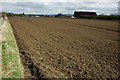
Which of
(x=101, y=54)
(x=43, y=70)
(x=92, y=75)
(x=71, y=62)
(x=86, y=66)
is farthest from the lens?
(x=101, y=54)

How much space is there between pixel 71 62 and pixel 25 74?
201 cm

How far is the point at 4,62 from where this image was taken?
288 inches

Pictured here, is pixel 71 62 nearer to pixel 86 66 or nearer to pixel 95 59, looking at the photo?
pixel 86 66

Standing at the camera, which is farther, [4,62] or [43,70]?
[4,62]

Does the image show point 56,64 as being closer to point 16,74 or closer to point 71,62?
point 71,62

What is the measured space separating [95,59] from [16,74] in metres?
3.58

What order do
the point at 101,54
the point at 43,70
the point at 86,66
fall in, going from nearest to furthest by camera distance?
the point at 43,70
the point at 86,66
the point at 101,54

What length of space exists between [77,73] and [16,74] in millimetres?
2040

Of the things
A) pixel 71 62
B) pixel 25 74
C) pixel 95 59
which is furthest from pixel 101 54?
pixel 25 74

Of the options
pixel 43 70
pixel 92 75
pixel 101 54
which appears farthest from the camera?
pixel 101 54

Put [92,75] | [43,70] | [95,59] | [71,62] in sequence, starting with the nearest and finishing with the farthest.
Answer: [92,75], [43,70], [71,62], [95,59]

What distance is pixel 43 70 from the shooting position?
6.50 meters

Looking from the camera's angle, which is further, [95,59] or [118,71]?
[95,59]

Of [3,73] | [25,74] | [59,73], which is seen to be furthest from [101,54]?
[3,73]
